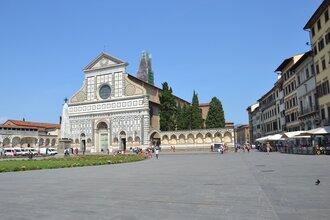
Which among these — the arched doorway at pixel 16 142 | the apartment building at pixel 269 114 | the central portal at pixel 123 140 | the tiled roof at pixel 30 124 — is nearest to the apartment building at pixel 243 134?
the apartment building at pixel 269 114

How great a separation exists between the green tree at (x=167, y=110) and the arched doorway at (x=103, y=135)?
43.2 feet

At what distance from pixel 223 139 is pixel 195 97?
43.7 feet

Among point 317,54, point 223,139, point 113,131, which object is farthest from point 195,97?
point 317,54

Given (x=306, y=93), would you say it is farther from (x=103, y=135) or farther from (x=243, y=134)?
(x=243, y=134)

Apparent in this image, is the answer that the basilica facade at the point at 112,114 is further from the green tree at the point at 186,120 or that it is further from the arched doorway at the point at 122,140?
the green tree at the point at 186,120

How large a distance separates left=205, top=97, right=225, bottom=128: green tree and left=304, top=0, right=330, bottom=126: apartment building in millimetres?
32989

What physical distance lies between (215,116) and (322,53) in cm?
3589

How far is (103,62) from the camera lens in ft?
226

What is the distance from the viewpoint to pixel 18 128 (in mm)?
77562

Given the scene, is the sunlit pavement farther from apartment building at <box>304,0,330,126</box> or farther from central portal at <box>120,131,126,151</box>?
central portal at <box>120,131,126,151</box>

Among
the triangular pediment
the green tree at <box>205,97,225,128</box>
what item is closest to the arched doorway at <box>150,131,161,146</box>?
the green tree at <box>205,97,225,128</box>

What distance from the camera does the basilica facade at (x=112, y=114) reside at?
206 ft

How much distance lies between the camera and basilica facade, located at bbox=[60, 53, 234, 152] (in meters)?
62.8

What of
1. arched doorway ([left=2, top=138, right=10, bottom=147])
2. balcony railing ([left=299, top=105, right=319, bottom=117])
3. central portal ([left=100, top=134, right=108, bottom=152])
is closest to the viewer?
balcony railing ([left=299, top=105, right=319, bottom=117])
